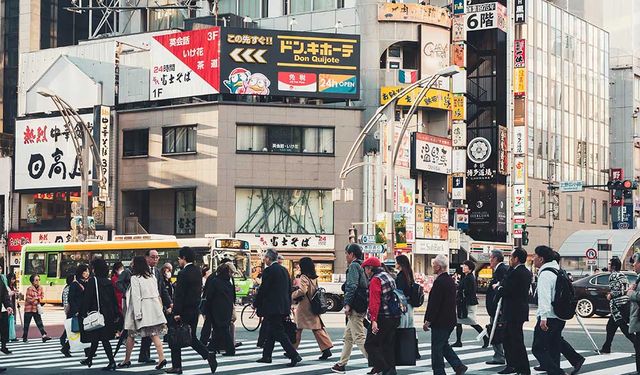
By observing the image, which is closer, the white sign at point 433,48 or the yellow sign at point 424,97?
the yellow sign at point 424,97

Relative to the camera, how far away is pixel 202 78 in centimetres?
5866

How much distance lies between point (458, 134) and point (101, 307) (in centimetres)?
4744

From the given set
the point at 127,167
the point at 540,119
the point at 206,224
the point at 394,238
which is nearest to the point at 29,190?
the point at 127,167

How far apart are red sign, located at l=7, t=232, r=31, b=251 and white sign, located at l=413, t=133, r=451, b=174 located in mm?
22771

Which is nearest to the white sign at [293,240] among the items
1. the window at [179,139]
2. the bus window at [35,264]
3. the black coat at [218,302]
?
the window at [179,139]

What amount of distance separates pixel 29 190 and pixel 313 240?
1749 cm

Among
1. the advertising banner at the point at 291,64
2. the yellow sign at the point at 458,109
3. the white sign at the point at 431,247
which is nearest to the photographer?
the advertising banner at the point at 291,64

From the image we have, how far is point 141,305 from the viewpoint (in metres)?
16.5

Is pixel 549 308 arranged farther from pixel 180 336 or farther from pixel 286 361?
pixel 286 361

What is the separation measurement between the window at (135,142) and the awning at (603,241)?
936 inches

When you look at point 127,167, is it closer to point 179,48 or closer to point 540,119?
point 179,48

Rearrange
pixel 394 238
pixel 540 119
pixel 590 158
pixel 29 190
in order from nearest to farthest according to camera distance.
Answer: pixel 394 238
pixel 29 190
pixel 540 119
pixel 590 158

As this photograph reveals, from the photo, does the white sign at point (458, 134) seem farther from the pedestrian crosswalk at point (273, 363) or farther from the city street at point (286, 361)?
the pedestrian crosswalk at point (273, 363)

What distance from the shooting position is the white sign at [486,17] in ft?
232
